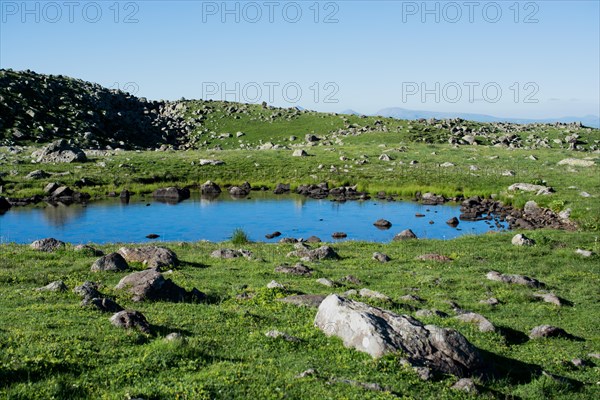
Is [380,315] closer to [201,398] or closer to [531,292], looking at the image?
[201,398]

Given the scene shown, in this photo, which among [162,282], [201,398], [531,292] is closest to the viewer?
[201,398]

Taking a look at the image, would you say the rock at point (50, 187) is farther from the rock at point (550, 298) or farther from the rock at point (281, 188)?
the rock at point (550, 298)

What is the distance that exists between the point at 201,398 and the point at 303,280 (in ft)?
50.1

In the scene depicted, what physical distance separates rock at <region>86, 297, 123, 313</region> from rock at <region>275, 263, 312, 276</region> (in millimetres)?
10891

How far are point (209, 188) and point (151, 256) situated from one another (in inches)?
1862

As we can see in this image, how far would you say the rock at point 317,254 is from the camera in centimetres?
3319

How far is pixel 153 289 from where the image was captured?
70.3ft

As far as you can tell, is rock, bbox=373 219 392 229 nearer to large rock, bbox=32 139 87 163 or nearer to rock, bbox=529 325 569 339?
rock, bbox=529 325 569 339

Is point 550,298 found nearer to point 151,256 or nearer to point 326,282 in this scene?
point 326,282

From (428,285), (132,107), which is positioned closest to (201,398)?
(428,285)

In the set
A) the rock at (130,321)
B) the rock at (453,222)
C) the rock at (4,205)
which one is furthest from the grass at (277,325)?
the rock at (4,205)

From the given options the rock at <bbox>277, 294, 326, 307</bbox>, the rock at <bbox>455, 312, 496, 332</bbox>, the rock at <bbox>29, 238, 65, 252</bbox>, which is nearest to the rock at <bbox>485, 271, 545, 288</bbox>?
the rock at <bbox>455, 312, 496, 332</bbox>

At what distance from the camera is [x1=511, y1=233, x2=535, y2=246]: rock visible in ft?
122

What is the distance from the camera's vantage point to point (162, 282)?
21859 mm
